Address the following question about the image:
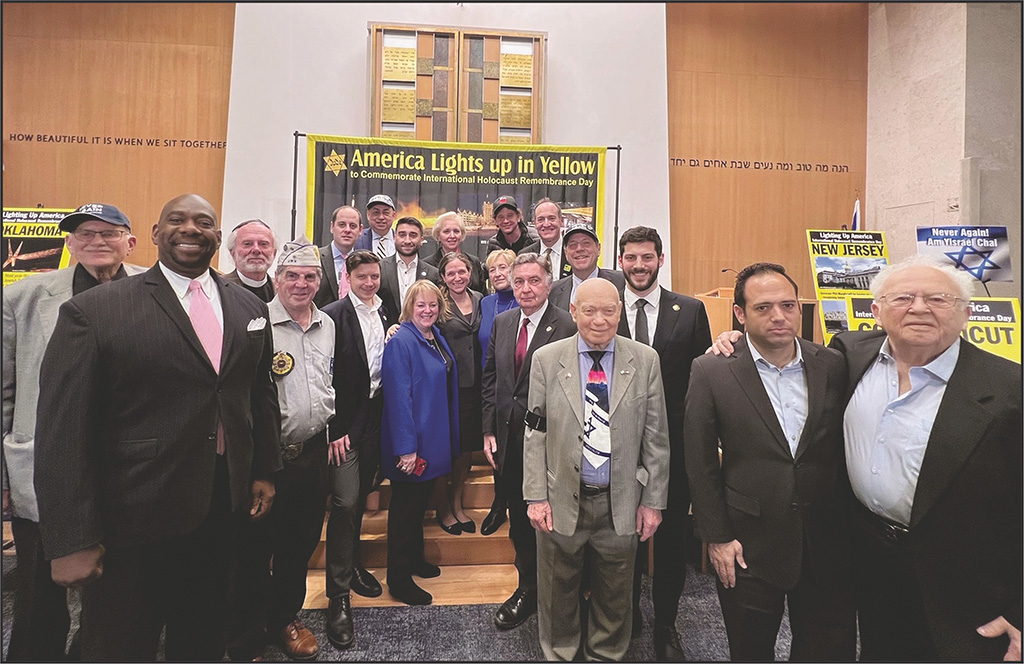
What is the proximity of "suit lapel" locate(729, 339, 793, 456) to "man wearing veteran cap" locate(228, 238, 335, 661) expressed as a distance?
5.30 ft

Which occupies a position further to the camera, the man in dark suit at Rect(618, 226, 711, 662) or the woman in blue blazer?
the woman in blue blazer

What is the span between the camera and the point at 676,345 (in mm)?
2393

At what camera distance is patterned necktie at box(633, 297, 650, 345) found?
7.98ft

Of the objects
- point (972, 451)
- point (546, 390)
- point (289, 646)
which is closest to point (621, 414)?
point (546, 390)

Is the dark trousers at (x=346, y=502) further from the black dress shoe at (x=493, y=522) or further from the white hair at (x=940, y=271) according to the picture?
the white hair at (x=940, y=271)

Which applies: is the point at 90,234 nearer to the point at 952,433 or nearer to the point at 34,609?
the point at 34,609

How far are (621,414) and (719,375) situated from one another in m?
0.41

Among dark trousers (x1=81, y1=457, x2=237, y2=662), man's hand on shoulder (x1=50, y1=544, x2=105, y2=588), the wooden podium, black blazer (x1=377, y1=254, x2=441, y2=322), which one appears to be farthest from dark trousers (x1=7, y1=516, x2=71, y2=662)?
the wooden podium

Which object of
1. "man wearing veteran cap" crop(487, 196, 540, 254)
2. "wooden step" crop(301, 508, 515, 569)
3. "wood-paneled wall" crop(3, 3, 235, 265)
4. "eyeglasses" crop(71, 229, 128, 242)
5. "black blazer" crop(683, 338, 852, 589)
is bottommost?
"wooden step" crop(301, 508, 515, 569)

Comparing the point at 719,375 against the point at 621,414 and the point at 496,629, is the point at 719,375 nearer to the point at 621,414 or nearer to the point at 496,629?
the point at 621,414

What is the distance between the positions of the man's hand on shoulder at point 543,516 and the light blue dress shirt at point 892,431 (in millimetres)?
1056

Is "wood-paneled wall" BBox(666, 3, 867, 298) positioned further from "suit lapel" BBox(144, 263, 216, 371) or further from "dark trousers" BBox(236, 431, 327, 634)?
"suit lapel" BBox(144, 263, 216, 371)

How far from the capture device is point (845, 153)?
20.6ft

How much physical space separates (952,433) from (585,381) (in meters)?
1.12
